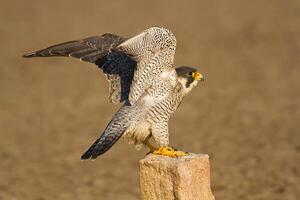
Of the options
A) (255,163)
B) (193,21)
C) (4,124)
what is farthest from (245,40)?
(255,163)

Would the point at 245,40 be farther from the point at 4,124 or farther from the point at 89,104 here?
A: the point at 4,124

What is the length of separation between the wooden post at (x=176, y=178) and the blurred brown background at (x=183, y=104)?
2753 millimetres

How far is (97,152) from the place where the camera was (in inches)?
231

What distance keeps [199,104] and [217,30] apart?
7140 mm

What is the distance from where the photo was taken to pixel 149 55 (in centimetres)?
622

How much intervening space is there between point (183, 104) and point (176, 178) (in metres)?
8.33

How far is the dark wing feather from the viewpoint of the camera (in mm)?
6609

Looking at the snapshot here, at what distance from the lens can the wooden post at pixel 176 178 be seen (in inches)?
223

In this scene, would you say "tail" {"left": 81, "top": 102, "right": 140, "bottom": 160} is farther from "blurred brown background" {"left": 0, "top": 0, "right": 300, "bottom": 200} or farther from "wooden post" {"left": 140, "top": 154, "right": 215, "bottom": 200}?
"blurred brown background" {"left": 0, "top": 0, "right": 300, "bottom": 200}

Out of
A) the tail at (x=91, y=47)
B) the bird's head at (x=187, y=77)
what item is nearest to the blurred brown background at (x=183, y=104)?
the bird's head at (x=187, y=77)

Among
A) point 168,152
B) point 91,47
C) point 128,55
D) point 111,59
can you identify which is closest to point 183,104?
point 111,59

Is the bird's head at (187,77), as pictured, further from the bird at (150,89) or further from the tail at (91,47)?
the tail at (91,47)

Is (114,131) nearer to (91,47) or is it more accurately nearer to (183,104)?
(91,47)

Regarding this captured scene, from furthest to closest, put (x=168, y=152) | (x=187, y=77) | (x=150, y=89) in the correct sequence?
(x=187, y=77) → (x=150, y=89) → (x=168, y=152)
